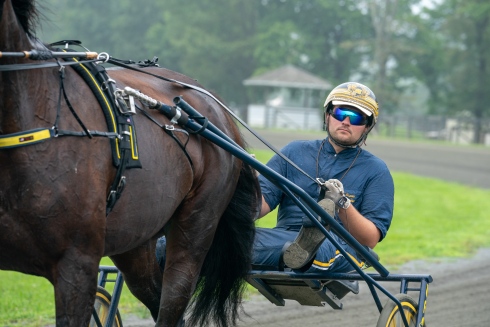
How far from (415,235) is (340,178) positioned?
5.31 metres

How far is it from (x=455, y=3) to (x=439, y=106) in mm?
5346

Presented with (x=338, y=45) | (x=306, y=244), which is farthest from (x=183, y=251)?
(x=338, y=45)

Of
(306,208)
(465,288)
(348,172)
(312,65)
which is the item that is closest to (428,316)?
(465,288)

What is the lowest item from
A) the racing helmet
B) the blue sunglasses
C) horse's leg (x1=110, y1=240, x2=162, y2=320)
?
horse's leg (x1=110, y1=240, x2=162, y2=320)

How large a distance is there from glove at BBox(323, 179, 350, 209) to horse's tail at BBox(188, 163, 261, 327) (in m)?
0.44

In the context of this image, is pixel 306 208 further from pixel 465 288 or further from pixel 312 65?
→ pixel 312 65

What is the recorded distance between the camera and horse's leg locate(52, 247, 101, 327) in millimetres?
2963

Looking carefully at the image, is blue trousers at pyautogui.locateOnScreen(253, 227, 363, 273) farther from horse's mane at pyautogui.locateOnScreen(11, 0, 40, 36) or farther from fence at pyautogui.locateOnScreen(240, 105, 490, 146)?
fence at pyautogui.locateOnScreen(240, 105, 490, 146)

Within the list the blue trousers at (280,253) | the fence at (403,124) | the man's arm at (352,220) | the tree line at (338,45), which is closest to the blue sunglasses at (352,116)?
the man's arm at (352,220)

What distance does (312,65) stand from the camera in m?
46.4

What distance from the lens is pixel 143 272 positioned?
13.1 feet

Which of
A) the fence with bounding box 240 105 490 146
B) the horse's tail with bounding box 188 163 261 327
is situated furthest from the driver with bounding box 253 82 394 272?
the fence with bounding box 240 105 490 146

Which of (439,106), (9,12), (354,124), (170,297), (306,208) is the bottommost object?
(439,106)

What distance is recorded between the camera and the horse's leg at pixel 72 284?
2963mm
